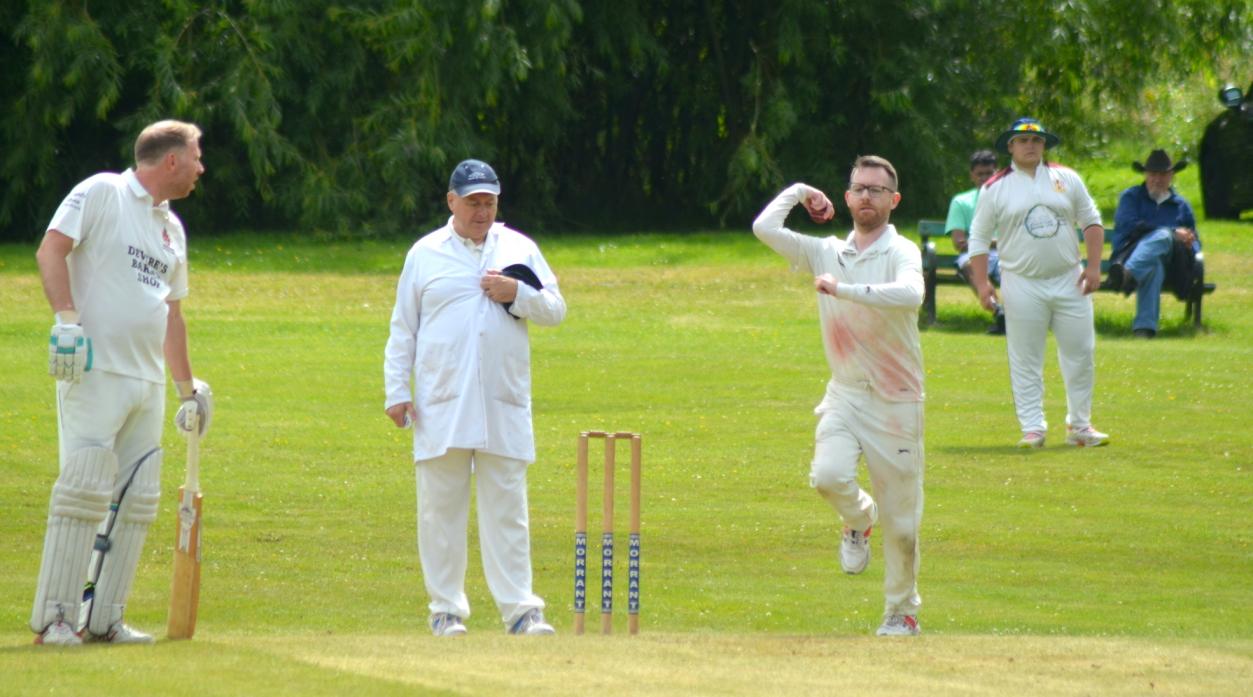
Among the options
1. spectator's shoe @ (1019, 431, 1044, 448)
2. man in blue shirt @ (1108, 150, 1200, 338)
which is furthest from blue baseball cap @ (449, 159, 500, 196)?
man in blue shirt @ (1108, 150, 1200, 338)

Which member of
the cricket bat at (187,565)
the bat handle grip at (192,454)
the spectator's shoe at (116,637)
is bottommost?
the spectator's shoe at (116,637)

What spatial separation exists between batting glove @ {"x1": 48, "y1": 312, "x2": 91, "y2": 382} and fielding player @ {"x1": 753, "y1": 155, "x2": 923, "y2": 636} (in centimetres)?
307

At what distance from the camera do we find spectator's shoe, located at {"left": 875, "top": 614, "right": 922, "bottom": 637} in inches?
326

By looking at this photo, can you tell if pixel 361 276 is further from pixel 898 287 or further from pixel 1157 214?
pixel 898 287

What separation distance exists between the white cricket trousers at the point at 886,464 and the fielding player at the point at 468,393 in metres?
1.26

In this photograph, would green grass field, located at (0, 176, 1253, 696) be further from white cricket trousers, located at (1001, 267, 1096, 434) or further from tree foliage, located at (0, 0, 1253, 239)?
tree foliage, located at (0, 0, 1253, 239)

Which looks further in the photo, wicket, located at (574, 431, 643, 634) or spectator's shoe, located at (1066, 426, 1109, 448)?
spectator's shoe, located at (1066, 426, 1109, 448)

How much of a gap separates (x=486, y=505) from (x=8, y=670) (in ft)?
7.59

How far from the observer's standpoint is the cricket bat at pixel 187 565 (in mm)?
7496

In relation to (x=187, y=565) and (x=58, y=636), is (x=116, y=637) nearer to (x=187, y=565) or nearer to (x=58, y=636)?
(x=58, y=636)

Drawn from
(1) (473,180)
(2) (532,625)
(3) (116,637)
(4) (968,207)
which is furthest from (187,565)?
(4) (968,207)

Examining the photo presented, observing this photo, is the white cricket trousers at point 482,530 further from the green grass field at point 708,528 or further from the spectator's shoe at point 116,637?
the spectator's shoe at point 116,637

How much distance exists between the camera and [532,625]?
26.8ft

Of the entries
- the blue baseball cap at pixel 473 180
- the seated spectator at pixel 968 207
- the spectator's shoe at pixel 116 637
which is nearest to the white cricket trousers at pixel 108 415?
the spectator's shoe at pixel 116 637
